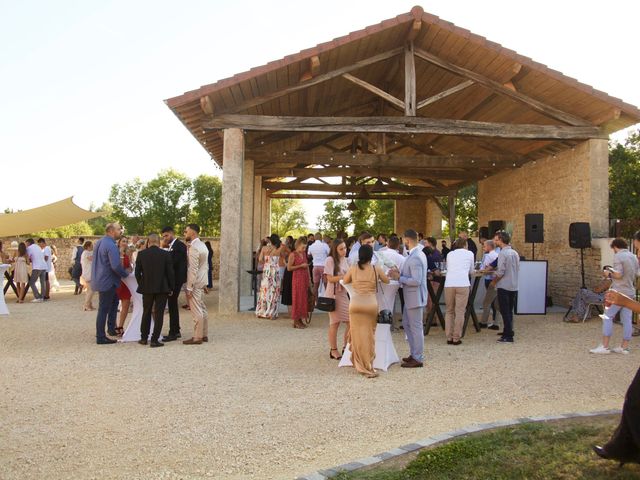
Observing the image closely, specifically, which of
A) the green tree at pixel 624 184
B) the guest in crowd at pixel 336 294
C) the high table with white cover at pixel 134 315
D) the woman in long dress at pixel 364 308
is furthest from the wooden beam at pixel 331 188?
the woman in long dress at pixel 364 308

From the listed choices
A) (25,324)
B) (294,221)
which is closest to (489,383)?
(25,324)

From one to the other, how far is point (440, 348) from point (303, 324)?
2.61 metres

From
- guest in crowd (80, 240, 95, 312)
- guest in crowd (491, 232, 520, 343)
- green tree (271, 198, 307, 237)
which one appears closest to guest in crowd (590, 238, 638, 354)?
guest in crowd (491, 232, 520, 343)

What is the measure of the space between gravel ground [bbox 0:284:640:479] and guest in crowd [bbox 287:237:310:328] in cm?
115

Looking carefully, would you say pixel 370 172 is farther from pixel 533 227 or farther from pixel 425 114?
pixel 533 227

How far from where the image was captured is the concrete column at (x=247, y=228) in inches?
533

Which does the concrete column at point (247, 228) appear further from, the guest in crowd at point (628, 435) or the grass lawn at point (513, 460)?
the guest in crowd at point (628, 435)

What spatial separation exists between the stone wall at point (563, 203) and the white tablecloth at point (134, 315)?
26.4 ft

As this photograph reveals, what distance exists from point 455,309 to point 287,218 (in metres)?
40.6

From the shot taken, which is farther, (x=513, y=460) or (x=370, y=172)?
(x=370, y=172)

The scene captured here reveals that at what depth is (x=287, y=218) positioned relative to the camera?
47.7 m

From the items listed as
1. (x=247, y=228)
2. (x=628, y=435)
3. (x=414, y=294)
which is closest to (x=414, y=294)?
(x=414, y=294)

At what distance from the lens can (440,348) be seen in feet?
23.5

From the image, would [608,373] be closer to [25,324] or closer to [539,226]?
[539,226]
